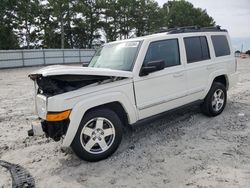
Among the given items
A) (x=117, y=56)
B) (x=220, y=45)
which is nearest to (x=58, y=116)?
(x=117, y=56)

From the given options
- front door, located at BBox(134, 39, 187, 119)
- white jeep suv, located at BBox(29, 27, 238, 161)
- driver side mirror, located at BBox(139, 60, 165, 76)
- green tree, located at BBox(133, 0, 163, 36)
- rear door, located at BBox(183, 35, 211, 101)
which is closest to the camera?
white jeep suv, located at BBox(29, 27, 238, 161)

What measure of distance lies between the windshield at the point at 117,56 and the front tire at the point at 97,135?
0.90 meters

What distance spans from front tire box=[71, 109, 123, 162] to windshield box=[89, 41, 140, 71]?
90 centimetres

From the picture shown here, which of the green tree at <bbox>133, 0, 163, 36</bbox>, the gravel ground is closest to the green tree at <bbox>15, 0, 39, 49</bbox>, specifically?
the green tree at <bbox>133, 0, 163, 36</bbox>

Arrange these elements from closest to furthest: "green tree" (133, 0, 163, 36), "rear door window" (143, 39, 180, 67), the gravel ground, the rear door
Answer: the gravel ground
"rear door window" (143, 39, 180, 67)
the rear door
"green tree" (133, 0, 163, 36)

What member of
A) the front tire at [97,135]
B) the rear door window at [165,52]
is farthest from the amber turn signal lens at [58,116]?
the rear door window at [165,52]

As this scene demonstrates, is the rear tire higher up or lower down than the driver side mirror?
lower down

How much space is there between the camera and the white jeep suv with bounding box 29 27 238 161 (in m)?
3.99

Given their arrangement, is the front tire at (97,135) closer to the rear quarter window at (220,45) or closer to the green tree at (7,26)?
the rear quarter window at (220,45)

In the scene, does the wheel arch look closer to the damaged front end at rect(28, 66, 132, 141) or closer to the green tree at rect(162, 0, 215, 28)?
the damaged front end at rect(28, 66, 132, 141)

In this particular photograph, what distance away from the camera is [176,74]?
5156mm

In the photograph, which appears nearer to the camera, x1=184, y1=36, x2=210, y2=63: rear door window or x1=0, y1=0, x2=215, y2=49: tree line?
x1=184, y1=36, x2=210, y2=63: rear door window

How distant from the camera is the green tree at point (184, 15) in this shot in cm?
5609

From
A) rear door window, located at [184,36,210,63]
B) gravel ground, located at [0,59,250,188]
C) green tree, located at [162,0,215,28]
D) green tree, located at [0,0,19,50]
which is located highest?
green tree, located at [162,0,215,28]
